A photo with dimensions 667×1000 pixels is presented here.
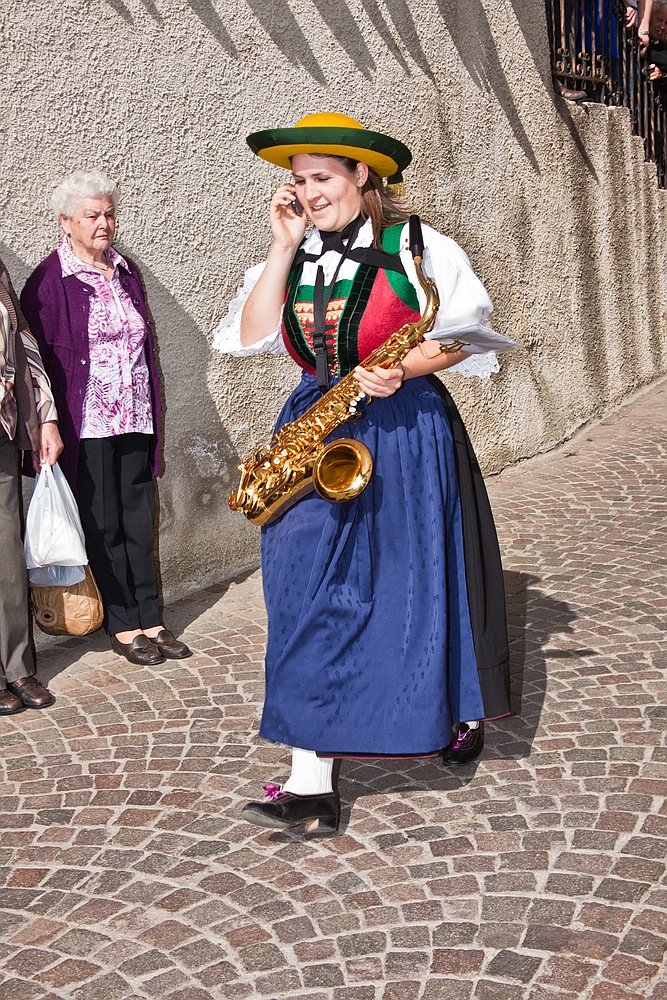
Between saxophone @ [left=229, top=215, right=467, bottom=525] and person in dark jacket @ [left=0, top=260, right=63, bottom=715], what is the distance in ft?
4.42

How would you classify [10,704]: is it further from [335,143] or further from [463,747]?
[335,143]

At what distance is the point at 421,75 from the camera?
305 inches

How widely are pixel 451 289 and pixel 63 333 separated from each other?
6.55ft

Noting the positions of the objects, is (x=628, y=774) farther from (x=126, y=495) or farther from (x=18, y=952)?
(x=126, y=495)

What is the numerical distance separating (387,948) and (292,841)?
2.23ft

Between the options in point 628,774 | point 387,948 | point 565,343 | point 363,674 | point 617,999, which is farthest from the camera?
point 565,343

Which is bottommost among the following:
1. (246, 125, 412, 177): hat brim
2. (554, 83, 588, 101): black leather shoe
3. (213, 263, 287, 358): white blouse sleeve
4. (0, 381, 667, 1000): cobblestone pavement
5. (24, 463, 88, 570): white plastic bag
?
(0, 381, 667, 1000): cobblestone pavement

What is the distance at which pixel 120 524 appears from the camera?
558cm

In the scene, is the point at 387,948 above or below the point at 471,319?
below

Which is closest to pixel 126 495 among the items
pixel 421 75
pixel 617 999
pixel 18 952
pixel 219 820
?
pixel 219 820

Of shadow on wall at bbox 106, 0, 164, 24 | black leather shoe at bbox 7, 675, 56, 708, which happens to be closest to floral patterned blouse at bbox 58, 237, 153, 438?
black leather shoe at bbox 7, 675, 56, 708

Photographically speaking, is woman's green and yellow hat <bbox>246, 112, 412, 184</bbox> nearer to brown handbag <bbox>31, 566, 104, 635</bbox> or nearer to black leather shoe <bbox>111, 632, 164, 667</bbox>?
brown handbag <bbox>31, 566, 104, 635</bbox>

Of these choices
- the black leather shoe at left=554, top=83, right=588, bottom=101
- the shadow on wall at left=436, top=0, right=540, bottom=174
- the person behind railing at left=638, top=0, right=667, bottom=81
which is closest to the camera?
the shadow on wall at left=436, top=0, right=540, bottom=174

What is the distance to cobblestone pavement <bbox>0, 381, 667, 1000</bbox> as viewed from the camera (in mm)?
3178
